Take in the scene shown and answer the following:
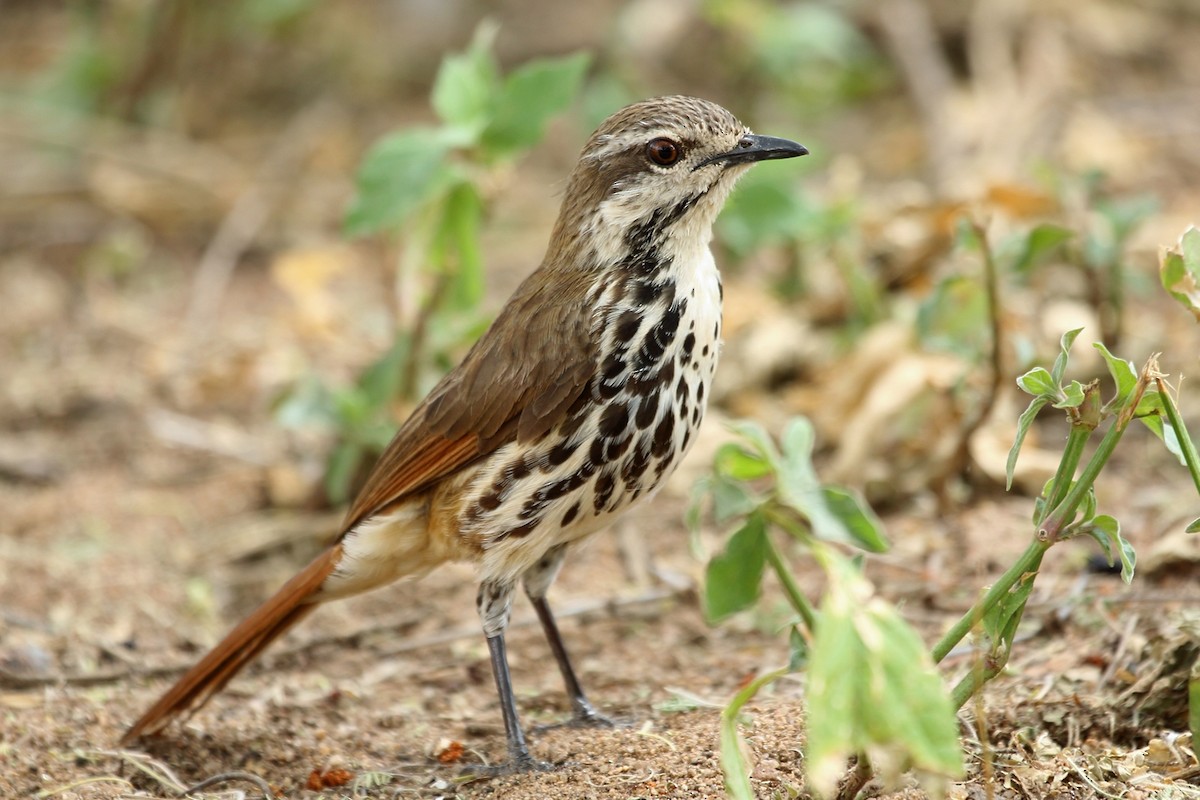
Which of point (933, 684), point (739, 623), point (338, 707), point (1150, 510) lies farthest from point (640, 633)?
point (933, 684)

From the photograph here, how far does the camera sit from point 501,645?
4.09m

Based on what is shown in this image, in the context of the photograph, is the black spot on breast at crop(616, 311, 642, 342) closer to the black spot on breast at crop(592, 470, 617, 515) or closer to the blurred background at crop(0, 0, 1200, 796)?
the black spot on breast at crop(592, 470, 617, 515)

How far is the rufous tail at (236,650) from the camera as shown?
4004 millimetres

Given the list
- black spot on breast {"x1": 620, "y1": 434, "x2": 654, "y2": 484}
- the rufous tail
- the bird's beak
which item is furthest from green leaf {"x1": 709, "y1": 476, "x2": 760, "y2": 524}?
the rufous tail

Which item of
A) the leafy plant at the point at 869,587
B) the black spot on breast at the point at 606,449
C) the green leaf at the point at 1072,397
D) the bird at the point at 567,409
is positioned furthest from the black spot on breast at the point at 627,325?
the green leaf at the point at 1072,397

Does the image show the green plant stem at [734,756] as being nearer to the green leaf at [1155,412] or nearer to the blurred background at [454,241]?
the green leaf at [1155,412]

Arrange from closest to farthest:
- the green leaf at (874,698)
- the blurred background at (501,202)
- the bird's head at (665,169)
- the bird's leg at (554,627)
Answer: the green leaf at (874,698) < the bird's head at (665,169) < the bird's leg at (554,627) < the blurred background at (501,202)

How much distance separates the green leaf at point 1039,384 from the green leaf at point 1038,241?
1.90m

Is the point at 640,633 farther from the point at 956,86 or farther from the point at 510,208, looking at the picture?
the point at 956,86

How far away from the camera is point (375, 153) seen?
4.75 meters

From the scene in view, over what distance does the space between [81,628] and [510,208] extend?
14.8 feet

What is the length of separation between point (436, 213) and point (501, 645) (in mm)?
1714

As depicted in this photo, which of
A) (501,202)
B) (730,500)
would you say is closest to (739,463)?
(730,500)

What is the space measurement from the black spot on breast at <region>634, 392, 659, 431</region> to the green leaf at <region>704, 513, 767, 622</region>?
0.38 m
